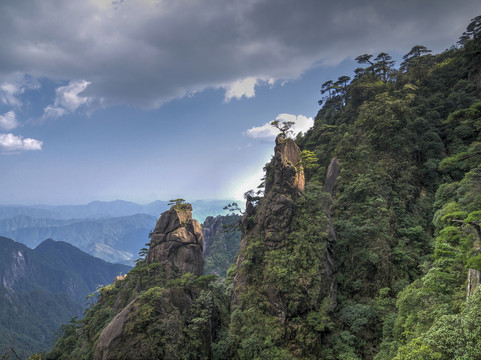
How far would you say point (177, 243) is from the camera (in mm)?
35844

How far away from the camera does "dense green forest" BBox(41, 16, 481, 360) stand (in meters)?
14.9

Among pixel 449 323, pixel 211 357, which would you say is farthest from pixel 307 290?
pixel 449 323

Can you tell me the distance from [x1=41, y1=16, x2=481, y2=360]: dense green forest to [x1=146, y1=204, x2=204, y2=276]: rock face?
2950 mm

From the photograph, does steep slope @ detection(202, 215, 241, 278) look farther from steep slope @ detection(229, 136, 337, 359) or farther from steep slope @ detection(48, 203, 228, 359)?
steep slope @ detection(229, 136, 337, 359)

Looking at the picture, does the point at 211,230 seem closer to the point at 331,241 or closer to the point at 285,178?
the point at 285,178

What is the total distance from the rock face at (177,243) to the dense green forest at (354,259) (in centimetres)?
295

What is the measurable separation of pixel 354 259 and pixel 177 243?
24.2 meters

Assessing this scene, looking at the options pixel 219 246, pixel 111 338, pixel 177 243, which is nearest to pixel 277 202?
pixel 177 243

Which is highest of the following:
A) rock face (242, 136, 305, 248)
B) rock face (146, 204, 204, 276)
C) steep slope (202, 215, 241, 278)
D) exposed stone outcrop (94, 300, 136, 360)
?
rock face (242, 136, 305, 248)

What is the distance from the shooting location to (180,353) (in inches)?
803

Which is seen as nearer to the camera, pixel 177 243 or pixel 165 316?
pixel 165 316

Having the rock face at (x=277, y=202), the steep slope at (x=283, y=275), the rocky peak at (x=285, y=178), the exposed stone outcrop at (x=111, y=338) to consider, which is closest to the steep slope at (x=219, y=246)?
the rock face at (x=277, y=202)

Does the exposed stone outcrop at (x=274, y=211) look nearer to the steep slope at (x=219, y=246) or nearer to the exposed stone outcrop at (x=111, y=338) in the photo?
the exposed stone outcrop at (x=111, y=338)

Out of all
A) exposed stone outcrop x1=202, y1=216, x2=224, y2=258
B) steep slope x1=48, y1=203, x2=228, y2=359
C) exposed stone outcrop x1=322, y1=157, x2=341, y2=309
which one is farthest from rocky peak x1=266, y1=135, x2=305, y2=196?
exposed stone outcrop x1=202, y1=216, x2=224, y2=258
